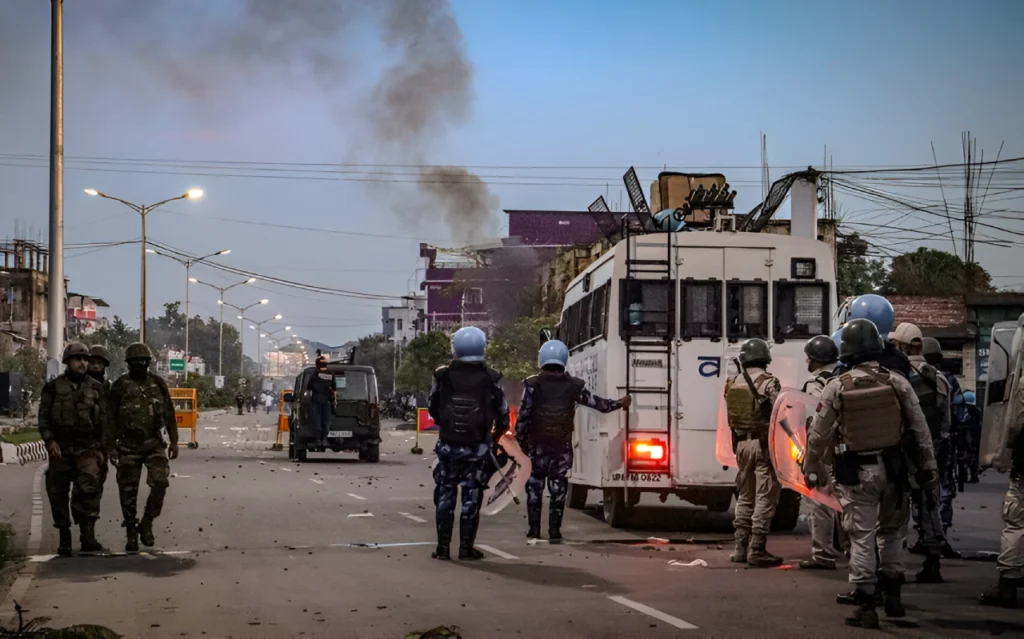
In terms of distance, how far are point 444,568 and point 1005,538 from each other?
444 cm

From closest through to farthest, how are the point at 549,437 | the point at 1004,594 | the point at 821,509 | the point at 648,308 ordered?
the point at 1004,594 < the point at 821,509 < the point at 549,437 < the point at 648,308

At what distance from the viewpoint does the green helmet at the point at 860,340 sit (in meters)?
8.48

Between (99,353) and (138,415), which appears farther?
(99,353)

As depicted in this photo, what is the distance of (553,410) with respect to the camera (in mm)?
13719

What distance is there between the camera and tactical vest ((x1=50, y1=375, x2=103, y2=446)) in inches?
496

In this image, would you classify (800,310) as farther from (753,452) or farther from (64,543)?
(64,543)

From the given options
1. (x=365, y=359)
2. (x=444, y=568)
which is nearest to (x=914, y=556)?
(x=444, y=568)

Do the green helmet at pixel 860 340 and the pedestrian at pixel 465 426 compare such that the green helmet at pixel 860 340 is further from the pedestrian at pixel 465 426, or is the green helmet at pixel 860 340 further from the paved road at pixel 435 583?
the pedestrian at pixel 465 426

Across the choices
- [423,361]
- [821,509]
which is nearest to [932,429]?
[821,509]

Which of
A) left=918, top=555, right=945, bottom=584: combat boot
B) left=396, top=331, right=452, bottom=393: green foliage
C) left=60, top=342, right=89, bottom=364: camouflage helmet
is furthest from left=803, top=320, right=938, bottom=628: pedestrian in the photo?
left=396, top=331, right=452, bottom=393: green foliage

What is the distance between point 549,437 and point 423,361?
56.8m

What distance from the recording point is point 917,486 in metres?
8.36

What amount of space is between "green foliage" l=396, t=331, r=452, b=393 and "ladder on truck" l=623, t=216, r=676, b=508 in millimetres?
54996

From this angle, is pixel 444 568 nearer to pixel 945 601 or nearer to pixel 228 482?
pixel 945 601
